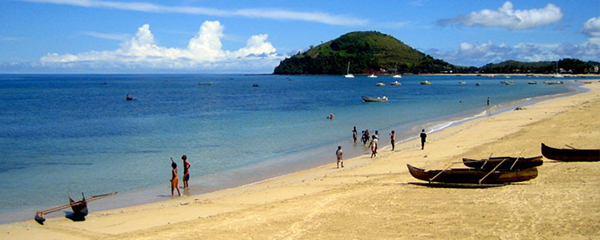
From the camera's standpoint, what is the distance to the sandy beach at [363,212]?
40.8 ft

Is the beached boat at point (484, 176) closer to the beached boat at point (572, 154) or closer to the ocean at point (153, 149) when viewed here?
the beached boat at point (572, 154)

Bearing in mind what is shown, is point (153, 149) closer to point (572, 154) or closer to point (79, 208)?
point (79, 208)

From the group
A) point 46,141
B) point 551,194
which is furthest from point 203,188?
point 46,141

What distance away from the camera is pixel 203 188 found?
70.5ft

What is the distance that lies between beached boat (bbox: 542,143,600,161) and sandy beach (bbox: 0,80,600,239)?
40 centimetres

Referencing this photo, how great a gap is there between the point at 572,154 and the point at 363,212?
11.2 m

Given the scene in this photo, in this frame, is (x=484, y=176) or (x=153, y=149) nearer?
(x=484, y=176)

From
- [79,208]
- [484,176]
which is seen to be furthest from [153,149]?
[484,176]

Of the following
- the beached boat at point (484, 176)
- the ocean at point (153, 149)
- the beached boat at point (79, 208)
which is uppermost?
the beached boat at point (484, 176)

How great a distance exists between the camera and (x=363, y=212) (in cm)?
1470

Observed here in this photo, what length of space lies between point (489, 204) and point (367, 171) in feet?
27.3

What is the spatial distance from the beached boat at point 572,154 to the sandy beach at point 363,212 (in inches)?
15.7

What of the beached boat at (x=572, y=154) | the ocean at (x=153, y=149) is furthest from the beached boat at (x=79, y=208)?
the beached boat at (x=572, y=154)

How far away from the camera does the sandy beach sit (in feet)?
40.8
